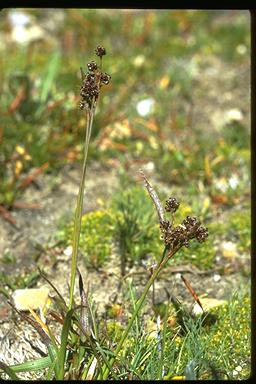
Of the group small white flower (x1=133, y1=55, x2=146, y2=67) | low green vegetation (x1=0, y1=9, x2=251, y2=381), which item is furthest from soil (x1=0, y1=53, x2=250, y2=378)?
small white flower (x1=133, y1=55, x2=146, y2=67)

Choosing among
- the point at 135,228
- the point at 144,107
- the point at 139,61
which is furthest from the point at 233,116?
the point at 135,228

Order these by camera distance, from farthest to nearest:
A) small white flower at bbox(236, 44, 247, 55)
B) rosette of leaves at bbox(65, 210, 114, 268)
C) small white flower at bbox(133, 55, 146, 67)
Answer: small white flower at bbox(236, 44, 247, 55)
small white flower at bbox(133, 55, 146, 67)
rosette of leaves at bbox(65, 210, 114, 268)

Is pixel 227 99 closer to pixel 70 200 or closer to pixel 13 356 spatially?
pixel 70 200

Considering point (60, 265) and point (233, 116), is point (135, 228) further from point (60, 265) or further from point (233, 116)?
point (233, 116)

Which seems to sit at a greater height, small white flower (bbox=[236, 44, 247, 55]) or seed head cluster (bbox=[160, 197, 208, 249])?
small white flower (bbox=[236, 44, 247, 55])

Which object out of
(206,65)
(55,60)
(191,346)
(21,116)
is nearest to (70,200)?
(21,116)

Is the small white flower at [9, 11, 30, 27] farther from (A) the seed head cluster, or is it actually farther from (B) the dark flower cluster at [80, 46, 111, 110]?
(A) the seed head cluster

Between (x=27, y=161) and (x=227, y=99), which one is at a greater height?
(x=227, y=99)

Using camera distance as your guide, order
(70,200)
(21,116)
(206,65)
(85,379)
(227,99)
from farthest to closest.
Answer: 1. (206,65)
2. (227,99)
3. (21,116)
4. (70,200)
5. (85,379)

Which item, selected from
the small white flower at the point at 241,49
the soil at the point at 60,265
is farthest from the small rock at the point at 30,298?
the small white flower at the point at 241,49

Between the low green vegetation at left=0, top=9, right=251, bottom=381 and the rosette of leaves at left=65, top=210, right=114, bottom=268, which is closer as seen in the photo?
the low green vegetation at left=0, top=9, right=251, bottom=381

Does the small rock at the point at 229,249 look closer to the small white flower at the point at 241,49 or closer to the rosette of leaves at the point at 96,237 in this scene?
the rosette of leaves at the point at 96,237
